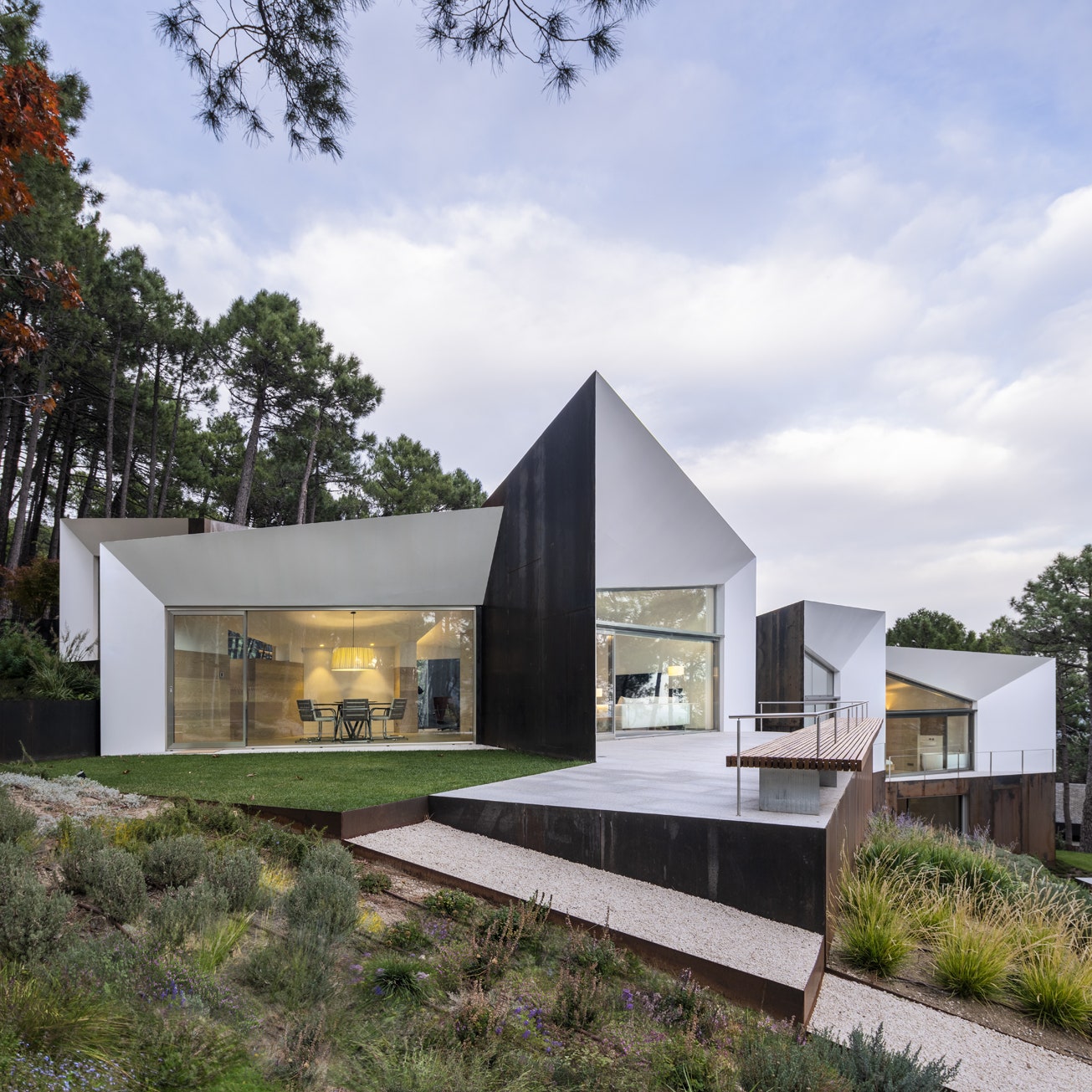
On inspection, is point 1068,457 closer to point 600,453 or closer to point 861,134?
point 861,134

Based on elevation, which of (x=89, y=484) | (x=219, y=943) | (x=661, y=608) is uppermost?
(x=89, y=484)

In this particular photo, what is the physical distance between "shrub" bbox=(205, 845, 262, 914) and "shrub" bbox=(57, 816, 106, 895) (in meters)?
0.64

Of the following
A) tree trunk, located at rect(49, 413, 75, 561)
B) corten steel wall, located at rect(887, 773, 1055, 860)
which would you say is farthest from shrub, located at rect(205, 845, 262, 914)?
tree trunk, located at rect(49, 413, 75, 561)

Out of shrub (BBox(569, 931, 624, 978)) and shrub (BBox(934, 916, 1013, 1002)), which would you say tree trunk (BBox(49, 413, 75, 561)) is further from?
shrub (BBox(934, 916, 1013, 1002))

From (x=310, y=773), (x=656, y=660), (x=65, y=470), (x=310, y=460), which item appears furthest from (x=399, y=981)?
(x=65, y=470)

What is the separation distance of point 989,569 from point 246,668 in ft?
101

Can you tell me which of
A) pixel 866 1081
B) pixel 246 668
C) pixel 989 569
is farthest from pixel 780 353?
pixel 989 569

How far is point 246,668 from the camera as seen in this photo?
44.2ft

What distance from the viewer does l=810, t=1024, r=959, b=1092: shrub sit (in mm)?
3078

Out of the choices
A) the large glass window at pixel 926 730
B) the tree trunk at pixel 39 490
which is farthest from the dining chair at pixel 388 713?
the tree trunk at pixel 39 490

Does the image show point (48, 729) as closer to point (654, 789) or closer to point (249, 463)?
point (654, 789)

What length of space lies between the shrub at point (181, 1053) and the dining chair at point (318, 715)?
38.2ft

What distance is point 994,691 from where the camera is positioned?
22.0m

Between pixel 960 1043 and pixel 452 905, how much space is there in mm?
2832
